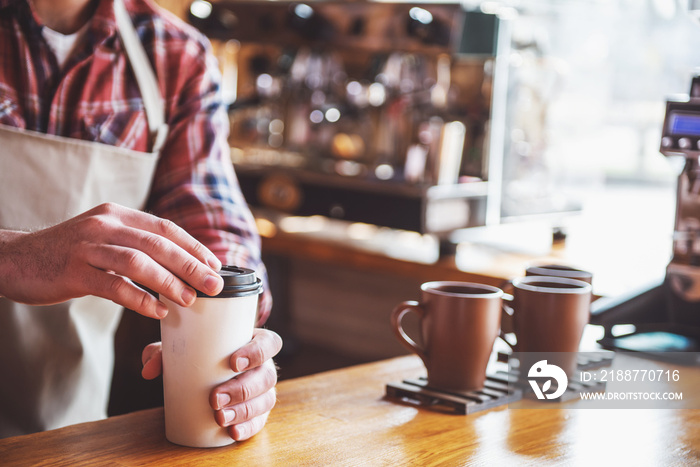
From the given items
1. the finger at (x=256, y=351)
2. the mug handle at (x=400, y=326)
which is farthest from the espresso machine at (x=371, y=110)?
the finger at (x=256, y=351)

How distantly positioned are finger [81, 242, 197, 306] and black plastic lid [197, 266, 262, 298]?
22 millimetres

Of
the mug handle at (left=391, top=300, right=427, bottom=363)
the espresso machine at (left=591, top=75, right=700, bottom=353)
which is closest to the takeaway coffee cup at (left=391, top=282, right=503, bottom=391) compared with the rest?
the mug handle at (left=391, top=300, right=427, bottom=363)

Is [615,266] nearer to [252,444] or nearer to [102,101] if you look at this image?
[102,101]

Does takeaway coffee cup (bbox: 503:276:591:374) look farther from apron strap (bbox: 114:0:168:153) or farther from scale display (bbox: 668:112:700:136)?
apron strap (bbox: 114:0:168:153)

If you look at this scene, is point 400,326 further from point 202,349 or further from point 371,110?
point 371,110

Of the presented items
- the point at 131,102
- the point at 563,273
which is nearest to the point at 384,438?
the point at 563,273

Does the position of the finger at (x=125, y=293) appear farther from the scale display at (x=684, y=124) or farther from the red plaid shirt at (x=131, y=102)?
the scale display at (x=684, y=124)

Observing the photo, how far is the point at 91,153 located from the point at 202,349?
0.62m

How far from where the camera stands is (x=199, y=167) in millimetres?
1438

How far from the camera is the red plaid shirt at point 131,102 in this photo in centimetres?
141

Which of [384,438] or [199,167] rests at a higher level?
[199,167]

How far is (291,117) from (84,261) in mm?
2557

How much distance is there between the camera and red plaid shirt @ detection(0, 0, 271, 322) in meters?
1.41

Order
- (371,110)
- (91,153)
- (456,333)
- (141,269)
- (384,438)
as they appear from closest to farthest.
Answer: (141,269) → (384,438) → (456,333) → (91,153) → (371,110)
